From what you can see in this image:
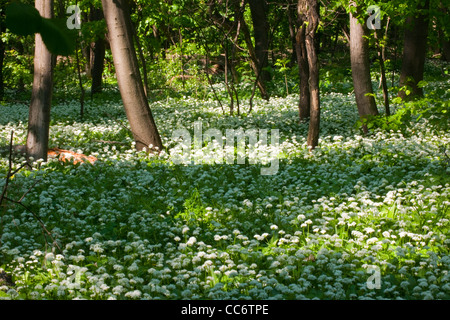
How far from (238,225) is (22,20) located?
15.4 ft

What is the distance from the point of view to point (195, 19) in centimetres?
1416

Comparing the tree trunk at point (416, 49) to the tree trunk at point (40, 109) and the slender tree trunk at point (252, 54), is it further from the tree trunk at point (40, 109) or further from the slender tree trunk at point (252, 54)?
the tree trunk at point (40, 109)

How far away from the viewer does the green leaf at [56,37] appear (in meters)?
0.97

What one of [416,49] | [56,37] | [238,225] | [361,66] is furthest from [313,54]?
[56,37]

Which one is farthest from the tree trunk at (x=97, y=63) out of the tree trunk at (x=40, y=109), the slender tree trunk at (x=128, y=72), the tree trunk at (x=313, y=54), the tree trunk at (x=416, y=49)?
the tree trunk at (x=313, y=54)

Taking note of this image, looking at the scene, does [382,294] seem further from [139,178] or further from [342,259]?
[139,178]

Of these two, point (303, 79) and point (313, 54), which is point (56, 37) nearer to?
point (313, 54)

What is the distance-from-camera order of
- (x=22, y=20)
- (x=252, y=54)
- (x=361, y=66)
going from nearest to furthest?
1. (x=22, y=20)
2. (x=361, y=66)
3. (x=252, y=54)

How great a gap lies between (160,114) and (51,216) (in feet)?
25.6

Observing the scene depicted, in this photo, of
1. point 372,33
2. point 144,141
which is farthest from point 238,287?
point 372,33

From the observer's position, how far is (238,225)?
5.48 meters

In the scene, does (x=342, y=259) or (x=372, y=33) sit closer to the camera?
(x=342, y=259)
